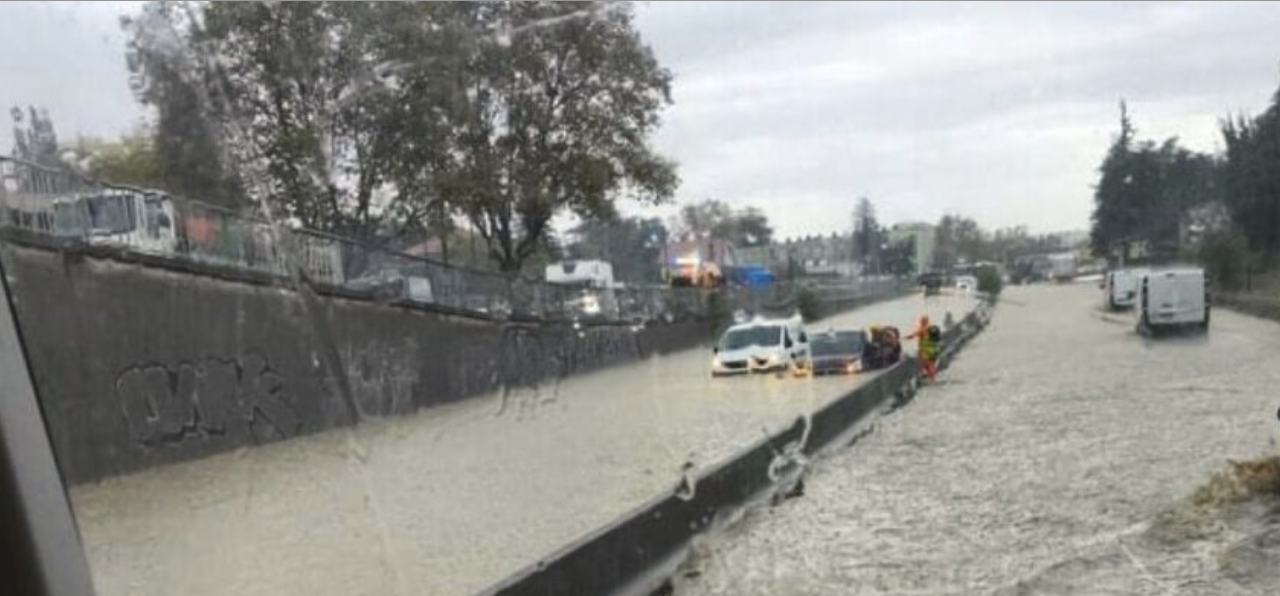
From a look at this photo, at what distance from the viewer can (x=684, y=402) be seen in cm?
1978

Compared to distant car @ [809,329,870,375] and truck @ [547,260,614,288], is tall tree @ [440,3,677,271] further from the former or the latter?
distant car @ [809,329,870,375]

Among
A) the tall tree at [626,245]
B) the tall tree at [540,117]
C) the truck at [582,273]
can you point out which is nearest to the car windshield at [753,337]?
the tall tree at [626,245]

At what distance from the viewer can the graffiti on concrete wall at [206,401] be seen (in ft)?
25.7

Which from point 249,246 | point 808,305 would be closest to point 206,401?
point 249,246

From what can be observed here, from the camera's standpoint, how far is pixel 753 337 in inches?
834

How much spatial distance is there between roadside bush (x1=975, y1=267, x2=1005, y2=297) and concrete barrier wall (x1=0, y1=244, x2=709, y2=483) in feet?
32.4

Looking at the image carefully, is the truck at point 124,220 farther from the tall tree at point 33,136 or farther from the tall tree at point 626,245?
the tall tree at point 626,245

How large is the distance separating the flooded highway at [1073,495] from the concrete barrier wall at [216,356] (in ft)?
7.55

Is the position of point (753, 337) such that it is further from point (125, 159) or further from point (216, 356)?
point (125, 159)

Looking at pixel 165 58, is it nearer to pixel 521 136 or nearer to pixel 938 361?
pixel 521 136

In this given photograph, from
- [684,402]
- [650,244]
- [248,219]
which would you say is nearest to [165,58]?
[248,219]

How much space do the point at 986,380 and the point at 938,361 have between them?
2.76m

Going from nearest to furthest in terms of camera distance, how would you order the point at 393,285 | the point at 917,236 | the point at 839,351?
1. the point at 393,285
2. the point at 917,236
3. the point at 839,351

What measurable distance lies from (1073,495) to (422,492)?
557cm
